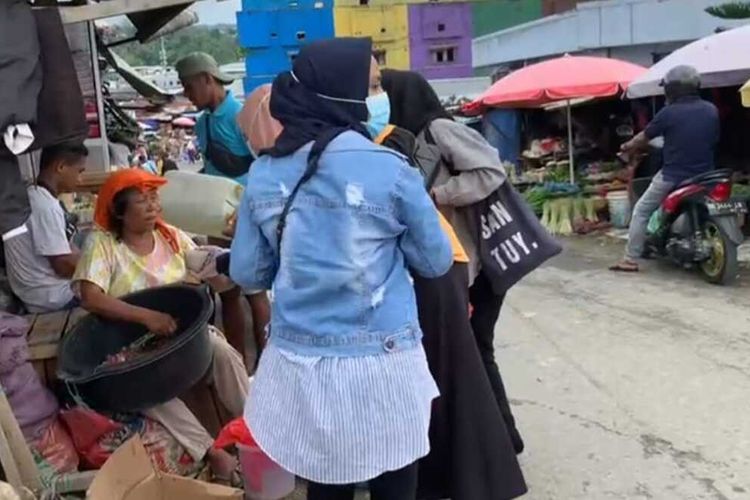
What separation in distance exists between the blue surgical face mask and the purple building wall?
1274 inches

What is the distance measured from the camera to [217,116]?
5.45m

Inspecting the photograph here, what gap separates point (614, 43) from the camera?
63.2ft

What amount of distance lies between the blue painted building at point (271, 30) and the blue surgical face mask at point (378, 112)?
16.2 meters

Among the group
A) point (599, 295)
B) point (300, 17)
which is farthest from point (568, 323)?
point (300, 17)

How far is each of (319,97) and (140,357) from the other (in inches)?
58.8

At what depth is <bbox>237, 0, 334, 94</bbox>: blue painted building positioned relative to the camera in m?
19.6

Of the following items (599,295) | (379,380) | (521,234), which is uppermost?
(521,234)

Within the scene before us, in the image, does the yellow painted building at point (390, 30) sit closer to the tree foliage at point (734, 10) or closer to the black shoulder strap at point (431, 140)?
the tree foliage at point (734, 10)

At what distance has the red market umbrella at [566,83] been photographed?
12.3 meters

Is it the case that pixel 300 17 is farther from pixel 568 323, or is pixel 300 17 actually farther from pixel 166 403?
pixel 166 403

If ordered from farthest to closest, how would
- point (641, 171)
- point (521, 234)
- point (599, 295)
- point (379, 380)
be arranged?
point (641, 171), point (599, 295), point (521, 234), point (379, 380)

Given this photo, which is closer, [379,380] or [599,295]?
[379,380]

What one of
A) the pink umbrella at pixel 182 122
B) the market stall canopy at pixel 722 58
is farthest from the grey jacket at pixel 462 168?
the pink umbrella at pixel 182 122

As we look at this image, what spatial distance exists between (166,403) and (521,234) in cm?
162
